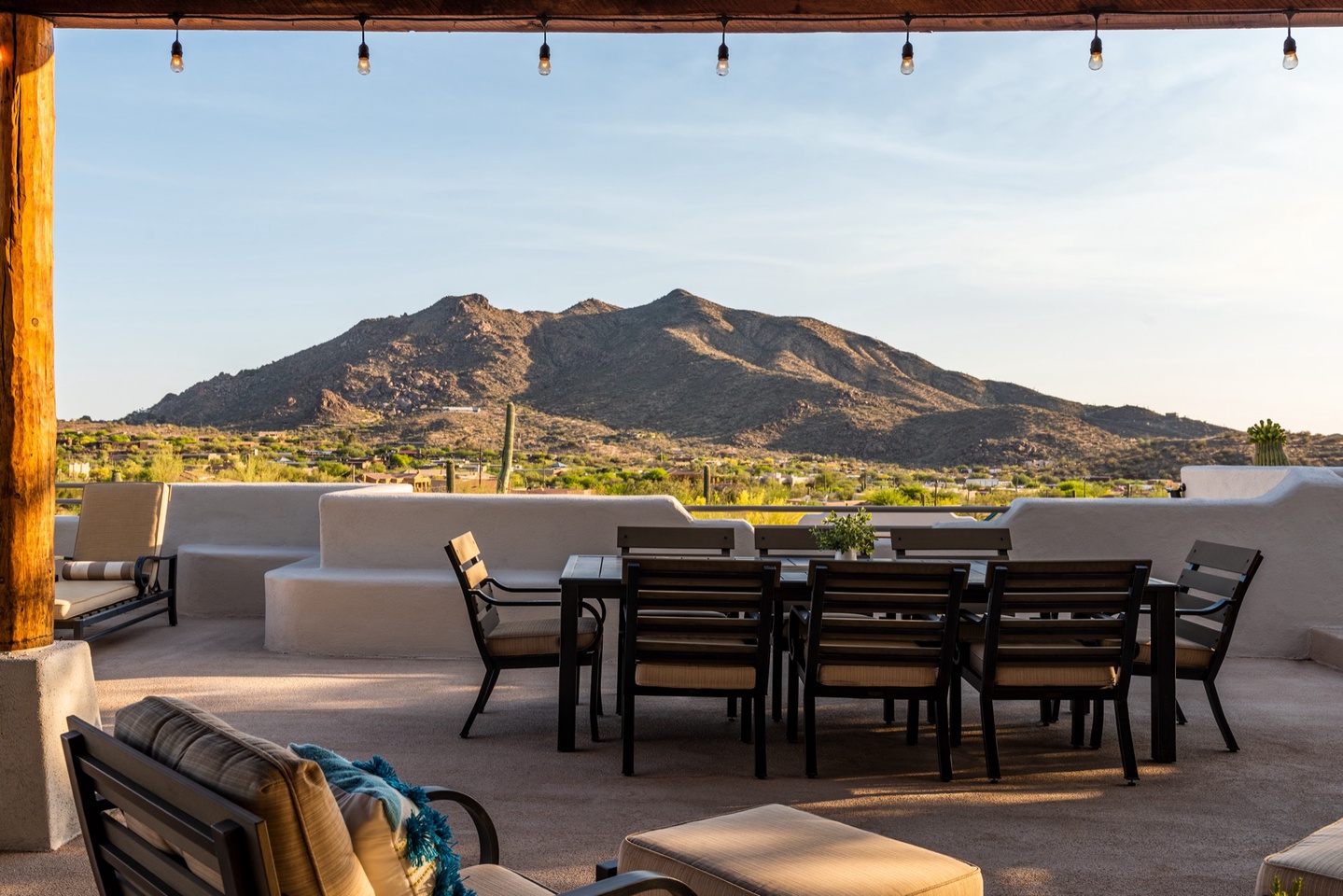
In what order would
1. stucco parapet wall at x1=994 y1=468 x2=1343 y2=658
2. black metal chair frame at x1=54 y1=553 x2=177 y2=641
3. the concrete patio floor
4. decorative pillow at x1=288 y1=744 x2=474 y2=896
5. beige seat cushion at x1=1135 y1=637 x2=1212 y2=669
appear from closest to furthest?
decorative pillow at x1=288 y1=744 x2=474 y2=896, the concrete patio floor, beige seat cushion at x1=1135 y1=637 x2=1212 y2=669, black metal chair frame at x1=54 y1=553 x2=177 y2=641, stucco parapet wall at x1=994 y1=468 x2=1343 y2=658

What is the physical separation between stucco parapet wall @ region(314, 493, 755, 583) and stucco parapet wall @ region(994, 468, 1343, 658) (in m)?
1.94

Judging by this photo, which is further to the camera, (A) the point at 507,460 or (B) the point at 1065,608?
(A) the point at 507,460

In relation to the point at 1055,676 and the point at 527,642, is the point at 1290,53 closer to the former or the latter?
the point at 1055,676

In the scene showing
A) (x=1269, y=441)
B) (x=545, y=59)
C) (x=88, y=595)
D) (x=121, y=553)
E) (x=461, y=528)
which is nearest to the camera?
(x=545, y=59)

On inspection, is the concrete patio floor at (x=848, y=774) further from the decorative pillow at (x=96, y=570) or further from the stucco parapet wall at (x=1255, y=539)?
the decorative pillow at (x=96, y=570)

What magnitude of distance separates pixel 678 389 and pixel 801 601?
29.1 meters

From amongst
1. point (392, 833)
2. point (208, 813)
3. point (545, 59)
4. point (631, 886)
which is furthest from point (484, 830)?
point (545, 59)

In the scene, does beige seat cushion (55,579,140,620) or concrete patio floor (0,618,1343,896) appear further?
beige seat cushion (55,579,140,620)

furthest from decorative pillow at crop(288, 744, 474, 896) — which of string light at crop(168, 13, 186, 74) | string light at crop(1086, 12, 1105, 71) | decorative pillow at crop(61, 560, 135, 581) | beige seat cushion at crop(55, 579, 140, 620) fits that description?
decorative pillow at crop(61, 560, 135, 581)

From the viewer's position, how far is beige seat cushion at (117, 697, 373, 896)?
1.19 meters

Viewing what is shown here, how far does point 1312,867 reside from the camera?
194cm

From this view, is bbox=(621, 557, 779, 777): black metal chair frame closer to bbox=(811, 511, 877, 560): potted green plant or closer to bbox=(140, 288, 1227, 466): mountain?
bbox=(811, 511, 877, 560): potted green plant

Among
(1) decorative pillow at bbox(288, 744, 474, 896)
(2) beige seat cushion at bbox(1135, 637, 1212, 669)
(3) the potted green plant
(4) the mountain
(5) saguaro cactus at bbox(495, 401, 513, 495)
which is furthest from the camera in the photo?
(4) the mountain

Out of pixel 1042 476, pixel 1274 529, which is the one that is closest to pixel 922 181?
pixel 1042 476
